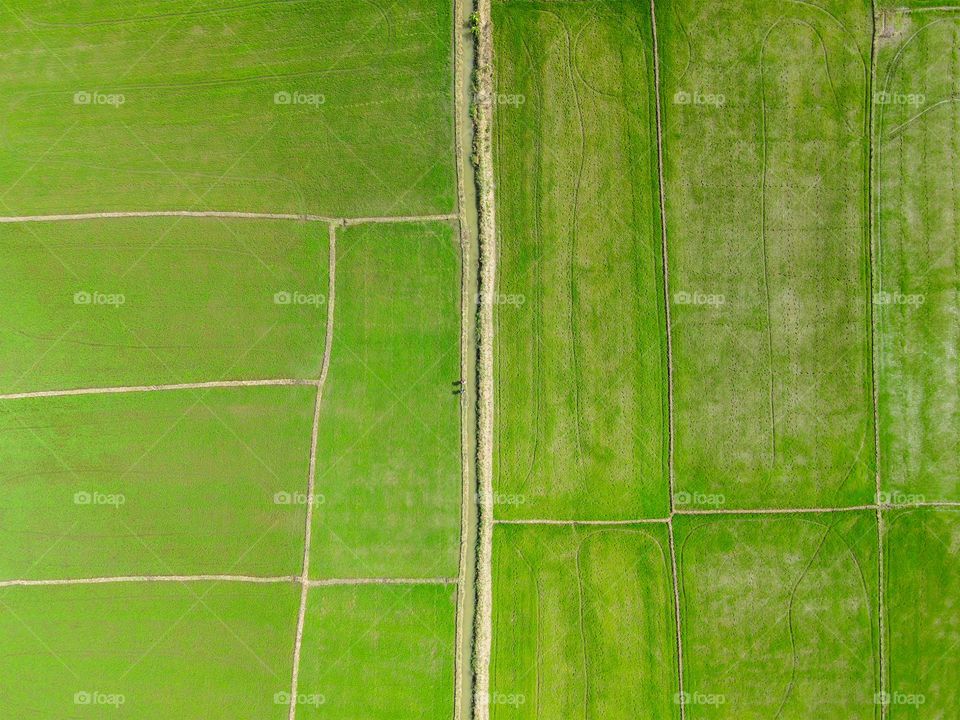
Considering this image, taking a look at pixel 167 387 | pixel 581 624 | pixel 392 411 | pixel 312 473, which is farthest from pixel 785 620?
pixel 167 387

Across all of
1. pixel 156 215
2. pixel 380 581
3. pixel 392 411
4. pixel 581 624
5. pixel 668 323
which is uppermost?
pixel 156 215

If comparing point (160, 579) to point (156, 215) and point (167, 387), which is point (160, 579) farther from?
point (156, 215)

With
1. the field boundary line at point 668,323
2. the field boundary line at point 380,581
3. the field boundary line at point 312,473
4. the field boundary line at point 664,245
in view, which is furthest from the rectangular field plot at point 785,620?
the field boundary line at point 312,473

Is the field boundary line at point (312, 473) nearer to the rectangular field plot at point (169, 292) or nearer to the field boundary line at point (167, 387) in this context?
the rectangular field plot at point (169, 292)

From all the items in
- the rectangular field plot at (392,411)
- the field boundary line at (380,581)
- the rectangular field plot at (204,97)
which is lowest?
the field boundary line at (380,581)

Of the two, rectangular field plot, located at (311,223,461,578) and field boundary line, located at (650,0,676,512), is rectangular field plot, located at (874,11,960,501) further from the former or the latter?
rectangular field plot, located at (311,223,461,578)
